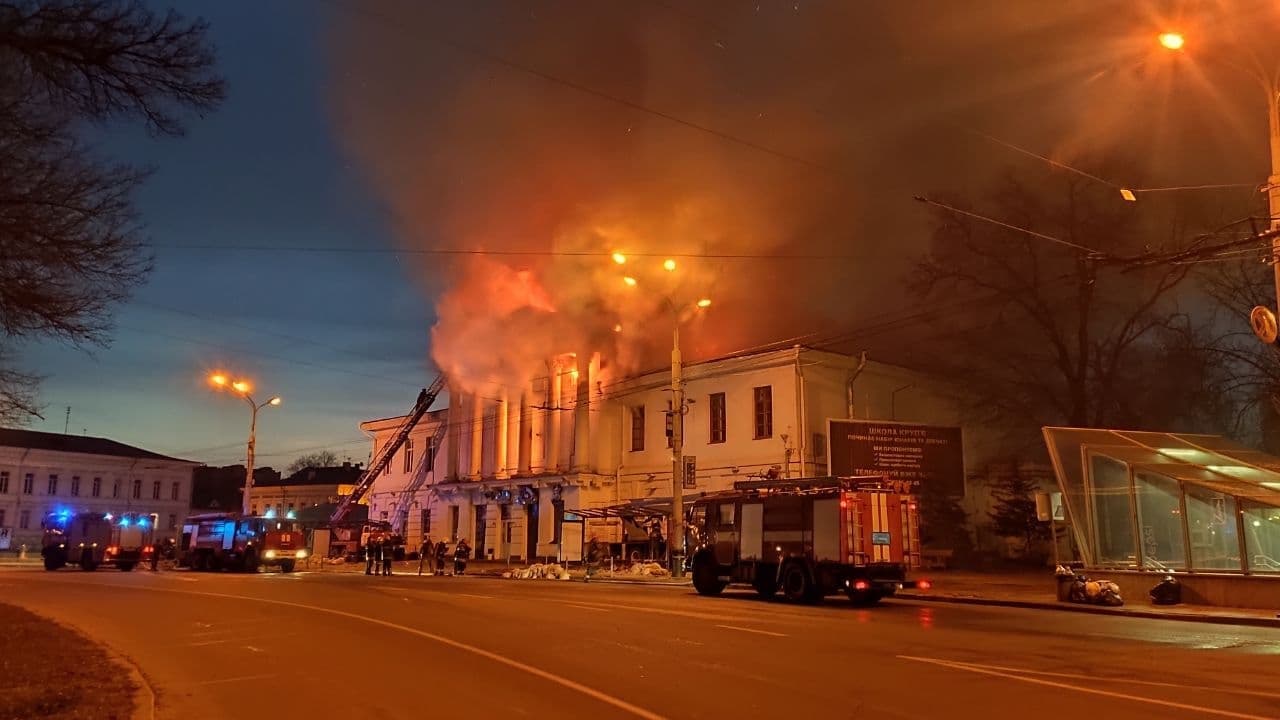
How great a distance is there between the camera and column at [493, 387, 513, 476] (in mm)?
46000

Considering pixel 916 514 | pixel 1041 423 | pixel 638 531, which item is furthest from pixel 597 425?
pixel 916 514

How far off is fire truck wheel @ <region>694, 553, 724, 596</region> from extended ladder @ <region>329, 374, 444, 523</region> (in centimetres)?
2983

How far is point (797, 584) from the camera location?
20109 mm

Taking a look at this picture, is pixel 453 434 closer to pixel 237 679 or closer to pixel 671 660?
pixel 237 679

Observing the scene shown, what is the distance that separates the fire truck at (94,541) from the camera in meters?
38.6

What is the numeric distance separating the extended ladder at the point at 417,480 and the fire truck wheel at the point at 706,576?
101 ft

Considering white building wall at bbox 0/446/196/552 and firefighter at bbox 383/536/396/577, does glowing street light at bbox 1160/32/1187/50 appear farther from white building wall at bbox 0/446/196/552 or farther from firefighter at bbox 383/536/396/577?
white building wall at bbox 0/446/196/552

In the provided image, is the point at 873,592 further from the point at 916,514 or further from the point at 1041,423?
the point at 1041,423

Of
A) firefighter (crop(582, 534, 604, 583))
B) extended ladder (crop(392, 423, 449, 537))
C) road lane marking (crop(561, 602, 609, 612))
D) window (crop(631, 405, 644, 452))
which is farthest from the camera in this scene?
extended ladder (crop(392, 423, 449, 537))

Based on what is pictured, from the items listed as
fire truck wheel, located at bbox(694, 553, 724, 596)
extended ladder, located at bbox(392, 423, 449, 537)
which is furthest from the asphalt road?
extended ladder, located at bbox(392, 423, 449, 537)

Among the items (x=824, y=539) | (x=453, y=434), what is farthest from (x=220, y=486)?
(x=824, y=539)

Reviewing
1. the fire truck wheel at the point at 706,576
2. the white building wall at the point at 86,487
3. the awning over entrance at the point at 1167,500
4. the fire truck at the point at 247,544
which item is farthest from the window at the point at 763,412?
the white building wall at the point at 86,487

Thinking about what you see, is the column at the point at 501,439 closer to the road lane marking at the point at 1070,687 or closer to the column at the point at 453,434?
the column at the point at 453,434

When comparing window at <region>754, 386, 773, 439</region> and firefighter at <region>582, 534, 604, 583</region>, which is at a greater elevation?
window at <region>754, 386, 773, 439</region>
